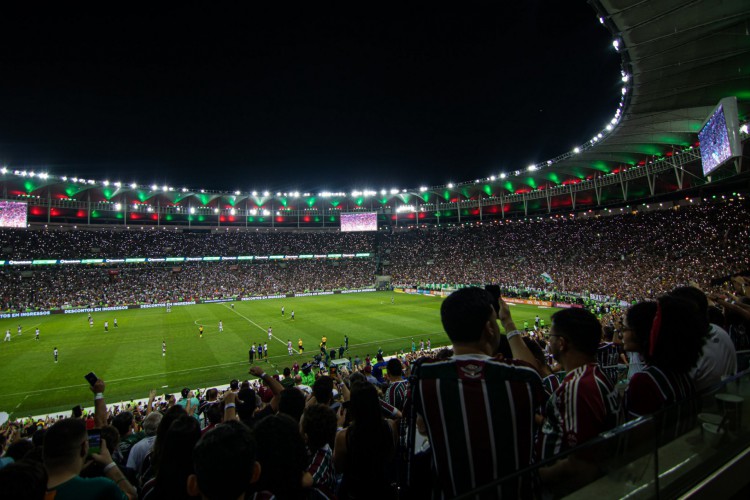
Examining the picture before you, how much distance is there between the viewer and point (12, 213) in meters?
48.3

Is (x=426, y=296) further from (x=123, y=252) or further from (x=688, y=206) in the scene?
(x=123, y=252)

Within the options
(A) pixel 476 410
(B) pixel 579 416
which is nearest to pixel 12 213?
(A) pixel 476 410

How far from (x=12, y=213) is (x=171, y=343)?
3925 cm

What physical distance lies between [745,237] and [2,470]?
174 feet

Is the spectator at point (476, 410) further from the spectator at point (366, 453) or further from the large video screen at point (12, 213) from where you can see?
the large video screen at point (12, 213)

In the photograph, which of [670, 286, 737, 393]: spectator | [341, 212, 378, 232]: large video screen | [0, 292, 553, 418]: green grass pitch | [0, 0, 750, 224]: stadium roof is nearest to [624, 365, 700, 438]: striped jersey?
[670, 286, 737, 393]: spectator

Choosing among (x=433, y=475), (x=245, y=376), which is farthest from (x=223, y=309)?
(x=433, y=475)

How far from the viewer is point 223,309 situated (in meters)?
46.2

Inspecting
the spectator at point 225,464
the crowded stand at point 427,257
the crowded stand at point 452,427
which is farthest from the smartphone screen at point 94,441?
the crowded stand at point 427,257

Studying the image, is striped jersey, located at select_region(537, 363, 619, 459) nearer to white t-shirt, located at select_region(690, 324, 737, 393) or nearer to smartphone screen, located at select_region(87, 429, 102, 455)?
white t-shirt, located at select_region(690, 324, 737, 393)

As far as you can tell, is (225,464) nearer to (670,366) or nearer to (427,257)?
(670,366)

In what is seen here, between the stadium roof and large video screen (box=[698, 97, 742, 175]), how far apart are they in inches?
84.9

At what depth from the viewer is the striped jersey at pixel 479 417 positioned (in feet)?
6.97

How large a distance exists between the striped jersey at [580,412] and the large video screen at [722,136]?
64.8 feet
